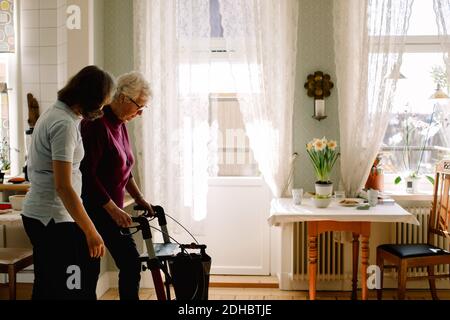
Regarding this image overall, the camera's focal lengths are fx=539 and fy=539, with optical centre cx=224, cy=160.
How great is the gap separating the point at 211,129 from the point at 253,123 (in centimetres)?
31

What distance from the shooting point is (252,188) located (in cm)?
420

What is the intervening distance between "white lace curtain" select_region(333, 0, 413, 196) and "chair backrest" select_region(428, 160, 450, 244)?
0.46 meters

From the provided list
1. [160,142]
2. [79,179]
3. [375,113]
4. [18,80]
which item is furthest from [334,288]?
[18,80]

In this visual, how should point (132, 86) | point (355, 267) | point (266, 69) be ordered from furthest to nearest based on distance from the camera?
point (266, 69)
point (355, 267)
point (132, 86)

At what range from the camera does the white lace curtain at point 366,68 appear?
3.79 m

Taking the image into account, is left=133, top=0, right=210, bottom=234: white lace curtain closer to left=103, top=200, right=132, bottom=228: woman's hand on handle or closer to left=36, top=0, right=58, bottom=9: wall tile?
left=36, top=0, right=58, bottom=9: wall tile

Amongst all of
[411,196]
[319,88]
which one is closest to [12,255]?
Result: [319,88]

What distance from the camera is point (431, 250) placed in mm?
3430

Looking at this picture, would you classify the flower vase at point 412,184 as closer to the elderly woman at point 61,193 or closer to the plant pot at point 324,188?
the plant pot at point 324,188

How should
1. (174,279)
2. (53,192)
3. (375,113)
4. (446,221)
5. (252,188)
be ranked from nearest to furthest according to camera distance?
(53,192), (174,279), (446,221), (375,113), (252,188)

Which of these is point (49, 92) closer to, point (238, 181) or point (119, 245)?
point (238, 181)

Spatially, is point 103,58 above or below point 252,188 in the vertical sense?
above

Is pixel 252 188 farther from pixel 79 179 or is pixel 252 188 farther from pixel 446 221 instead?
pixel 79 179

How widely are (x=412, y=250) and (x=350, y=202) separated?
1.64 feet
